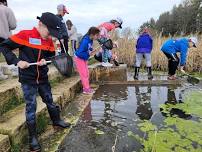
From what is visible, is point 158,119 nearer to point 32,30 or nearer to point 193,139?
point 193,139

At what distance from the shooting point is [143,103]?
21.8 ft

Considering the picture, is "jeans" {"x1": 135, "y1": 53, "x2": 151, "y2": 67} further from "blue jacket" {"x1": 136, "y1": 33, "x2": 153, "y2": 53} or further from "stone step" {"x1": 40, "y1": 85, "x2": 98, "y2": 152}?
"stone step" {"x1": 40, "y1": 85, "x2": 98, "y2": 152}

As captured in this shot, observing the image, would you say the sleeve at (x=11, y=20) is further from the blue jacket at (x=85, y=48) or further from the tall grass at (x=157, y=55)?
the tall grass at (x=157, y=55)

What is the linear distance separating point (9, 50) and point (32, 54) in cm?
30

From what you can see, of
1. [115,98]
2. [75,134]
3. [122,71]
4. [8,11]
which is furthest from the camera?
[122,71]

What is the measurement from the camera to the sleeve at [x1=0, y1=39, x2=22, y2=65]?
396cm

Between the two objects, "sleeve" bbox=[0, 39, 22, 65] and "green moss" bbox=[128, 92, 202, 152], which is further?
"sleeve" bbox=[0, 39, 22, 65]

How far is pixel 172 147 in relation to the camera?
12.6ft

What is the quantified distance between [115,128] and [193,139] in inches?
54.8

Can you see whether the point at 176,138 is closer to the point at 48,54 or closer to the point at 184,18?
the point at 48,54

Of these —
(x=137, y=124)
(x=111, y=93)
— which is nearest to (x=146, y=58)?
(x=111, y=93)

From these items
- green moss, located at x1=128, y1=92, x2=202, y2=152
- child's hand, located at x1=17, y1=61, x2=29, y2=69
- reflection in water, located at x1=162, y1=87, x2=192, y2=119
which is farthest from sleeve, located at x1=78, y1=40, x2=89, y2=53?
child's hand, located at x1=17, y1=61, x2=29, y2=69

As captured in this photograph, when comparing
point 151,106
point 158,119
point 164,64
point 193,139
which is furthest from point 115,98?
point 164,64

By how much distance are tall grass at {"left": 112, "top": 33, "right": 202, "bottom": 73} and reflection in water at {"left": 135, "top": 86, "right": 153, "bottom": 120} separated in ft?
12.3
